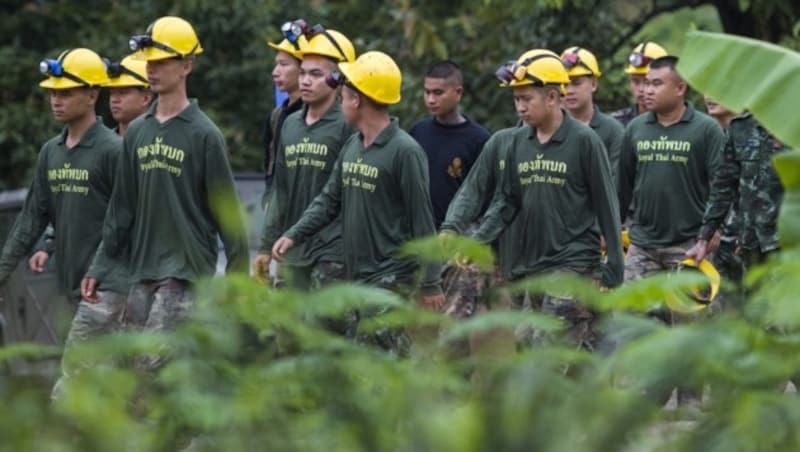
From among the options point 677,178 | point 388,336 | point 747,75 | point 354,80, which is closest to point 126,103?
point 354,80

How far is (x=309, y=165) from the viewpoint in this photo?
1243 cm

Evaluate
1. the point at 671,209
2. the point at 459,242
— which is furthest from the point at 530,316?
the point at 671,209

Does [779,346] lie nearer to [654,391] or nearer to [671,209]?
[654,391]

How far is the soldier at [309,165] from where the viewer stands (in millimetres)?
12172

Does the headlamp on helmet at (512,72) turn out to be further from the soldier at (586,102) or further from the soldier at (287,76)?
the soldier at (586,102)

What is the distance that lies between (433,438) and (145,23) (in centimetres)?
2185

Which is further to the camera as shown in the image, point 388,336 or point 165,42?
point 165,42

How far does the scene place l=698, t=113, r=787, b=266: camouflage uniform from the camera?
1214cm

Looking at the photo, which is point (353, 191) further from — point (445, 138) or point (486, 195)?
point (445, 138)

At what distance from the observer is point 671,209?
527 inches

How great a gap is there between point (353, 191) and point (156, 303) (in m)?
1.28

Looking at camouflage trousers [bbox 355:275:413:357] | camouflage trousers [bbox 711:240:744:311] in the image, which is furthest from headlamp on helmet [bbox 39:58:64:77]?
camouflage trousers [bbox 711:240:744:311]

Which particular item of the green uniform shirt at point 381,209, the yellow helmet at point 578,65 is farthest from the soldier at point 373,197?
the yellow helmet at point 578,65

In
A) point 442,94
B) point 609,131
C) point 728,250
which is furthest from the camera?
point 609,131
